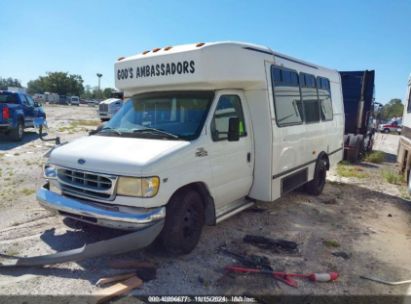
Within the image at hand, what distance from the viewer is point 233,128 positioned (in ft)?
15.1

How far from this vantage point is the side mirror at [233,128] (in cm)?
457

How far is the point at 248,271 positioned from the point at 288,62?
384 centimetres

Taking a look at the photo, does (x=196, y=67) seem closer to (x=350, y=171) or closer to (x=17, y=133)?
(x=350, y=171)

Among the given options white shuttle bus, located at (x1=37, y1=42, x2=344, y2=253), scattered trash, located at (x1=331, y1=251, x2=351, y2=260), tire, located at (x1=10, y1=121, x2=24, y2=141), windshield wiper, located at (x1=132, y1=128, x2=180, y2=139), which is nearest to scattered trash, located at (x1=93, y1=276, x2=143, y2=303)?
white shuttle bus, located at (x1=37, y1=42, x2=344, y2=253)

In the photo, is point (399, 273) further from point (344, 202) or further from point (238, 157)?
point (344, 202)

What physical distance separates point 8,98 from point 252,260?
1436 centimetres

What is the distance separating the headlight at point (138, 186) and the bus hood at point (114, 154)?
81 mm

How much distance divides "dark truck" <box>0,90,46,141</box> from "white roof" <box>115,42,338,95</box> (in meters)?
10.3

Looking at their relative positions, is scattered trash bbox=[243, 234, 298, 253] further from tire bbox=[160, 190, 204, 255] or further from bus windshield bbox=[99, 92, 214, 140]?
bus windshield bbox=[99, 92, 214, 140]

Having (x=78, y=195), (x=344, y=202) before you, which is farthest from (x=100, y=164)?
(x=344, y=202)

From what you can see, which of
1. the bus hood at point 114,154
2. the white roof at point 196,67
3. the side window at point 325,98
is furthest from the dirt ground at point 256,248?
the white roof at point 196,67

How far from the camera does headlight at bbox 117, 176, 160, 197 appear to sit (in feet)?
12.0

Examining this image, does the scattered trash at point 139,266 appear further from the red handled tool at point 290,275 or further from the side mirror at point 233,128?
the side mirror at point 233,128

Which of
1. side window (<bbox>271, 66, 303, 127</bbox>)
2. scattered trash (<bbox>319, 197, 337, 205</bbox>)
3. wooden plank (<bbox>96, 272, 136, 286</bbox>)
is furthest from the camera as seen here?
scattered trash (<bbox>319, 197, 337, 205</bbox>)
